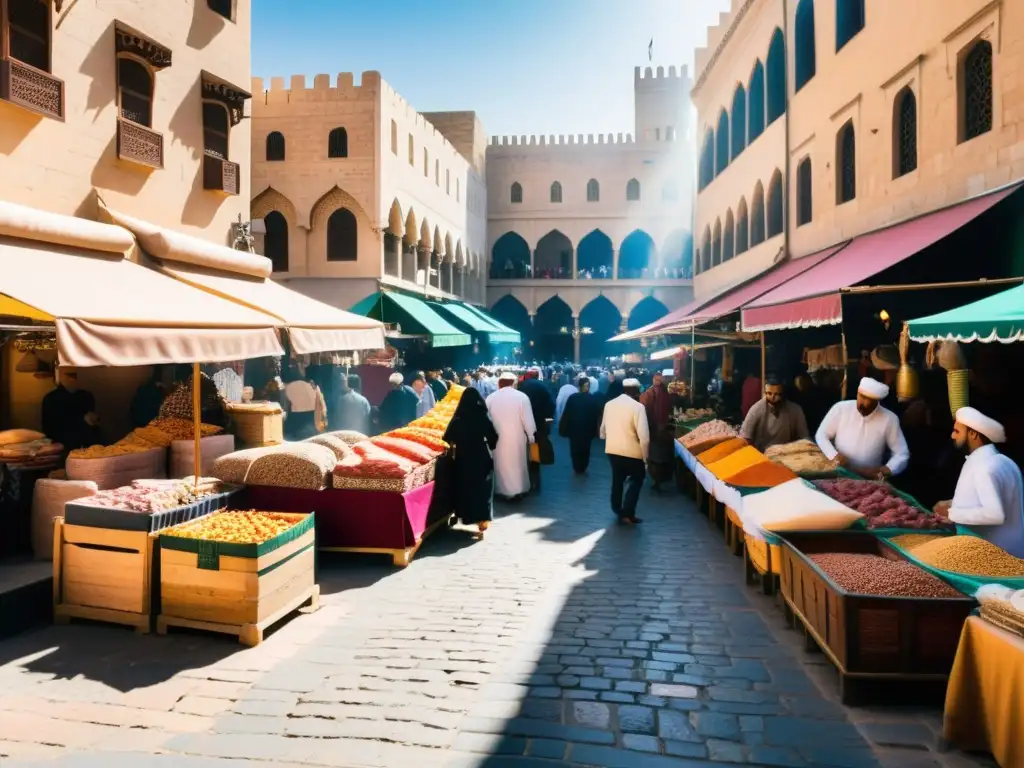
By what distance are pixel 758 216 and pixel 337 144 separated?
974 centimetres

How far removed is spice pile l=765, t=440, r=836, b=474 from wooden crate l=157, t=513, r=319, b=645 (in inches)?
166

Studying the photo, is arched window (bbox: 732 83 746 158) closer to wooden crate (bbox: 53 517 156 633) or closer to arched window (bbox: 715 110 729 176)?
arched window (bbox: 715 110 729 176)

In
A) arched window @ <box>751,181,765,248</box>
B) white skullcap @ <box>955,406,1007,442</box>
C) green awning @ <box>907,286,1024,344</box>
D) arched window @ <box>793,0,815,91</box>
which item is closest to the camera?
green awning @ <box>907,286,1024,344</box>

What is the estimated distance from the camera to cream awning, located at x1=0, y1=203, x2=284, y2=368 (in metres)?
4.52

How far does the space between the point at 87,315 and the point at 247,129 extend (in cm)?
793

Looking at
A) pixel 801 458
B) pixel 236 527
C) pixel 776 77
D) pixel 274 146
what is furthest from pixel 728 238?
pixel 236 527

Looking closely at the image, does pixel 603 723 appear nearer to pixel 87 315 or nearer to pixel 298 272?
pixel 87 315

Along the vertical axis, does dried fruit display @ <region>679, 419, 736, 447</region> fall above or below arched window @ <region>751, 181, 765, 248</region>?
below

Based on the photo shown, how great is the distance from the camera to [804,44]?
1280cm

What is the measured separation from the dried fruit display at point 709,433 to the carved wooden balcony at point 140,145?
7.20m

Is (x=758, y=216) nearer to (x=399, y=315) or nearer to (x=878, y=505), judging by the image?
(x=399, y=315)

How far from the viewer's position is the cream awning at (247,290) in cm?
735

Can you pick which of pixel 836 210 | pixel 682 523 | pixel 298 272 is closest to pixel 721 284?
pixel 836 210

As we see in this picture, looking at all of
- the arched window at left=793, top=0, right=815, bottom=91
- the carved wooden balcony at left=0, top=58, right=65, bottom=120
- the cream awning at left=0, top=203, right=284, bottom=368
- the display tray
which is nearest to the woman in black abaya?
the cream awning at left=0, top=203, right=284, bottom=368
